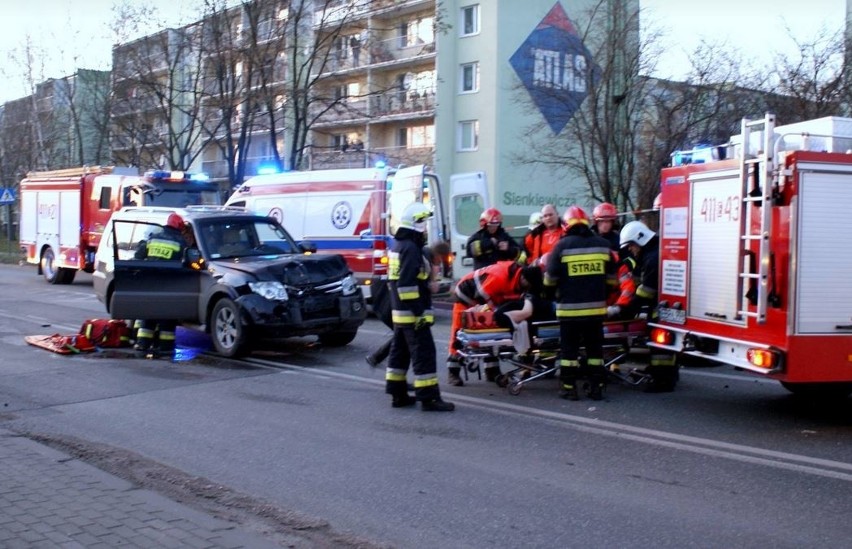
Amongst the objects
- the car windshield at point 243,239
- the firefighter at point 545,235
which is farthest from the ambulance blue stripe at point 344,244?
the firefighter at point 545,235

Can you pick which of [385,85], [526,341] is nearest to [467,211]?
[526,341]

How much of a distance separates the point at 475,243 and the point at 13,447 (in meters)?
5.75

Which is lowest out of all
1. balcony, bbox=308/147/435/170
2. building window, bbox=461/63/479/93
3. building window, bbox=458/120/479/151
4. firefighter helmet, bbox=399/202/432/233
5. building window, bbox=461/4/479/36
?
firefighter helmet, bbox=399/202/432/233

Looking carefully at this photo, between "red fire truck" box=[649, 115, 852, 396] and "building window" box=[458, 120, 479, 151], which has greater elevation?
"building window" box=[458, 120, 479, 151]

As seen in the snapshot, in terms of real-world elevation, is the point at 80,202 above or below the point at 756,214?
above

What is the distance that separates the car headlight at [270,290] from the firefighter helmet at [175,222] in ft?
5.84

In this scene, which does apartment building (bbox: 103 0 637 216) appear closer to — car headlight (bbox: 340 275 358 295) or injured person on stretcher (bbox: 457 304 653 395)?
car headlight (bbox: 340 275 358 295)

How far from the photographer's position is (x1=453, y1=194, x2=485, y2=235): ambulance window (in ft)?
70.5

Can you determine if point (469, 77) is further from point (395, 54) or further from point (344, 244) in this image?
point (344, 244)

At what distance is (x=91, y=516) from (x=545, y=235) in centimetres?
667

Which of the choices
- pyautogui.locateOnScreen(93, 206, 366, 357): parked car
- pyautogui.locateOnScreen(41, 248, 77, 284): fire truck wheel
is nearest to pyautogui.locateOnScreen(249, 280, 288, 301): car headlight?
pyautogui.locateOnScreen(93, 206, 366, 357): parked car

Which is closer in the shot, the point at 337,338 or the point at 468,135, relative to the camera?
the point at 337,338

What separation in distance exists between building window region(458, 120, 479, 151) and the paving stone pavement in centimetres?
3627

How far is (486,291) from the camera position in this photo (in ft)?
30.7
